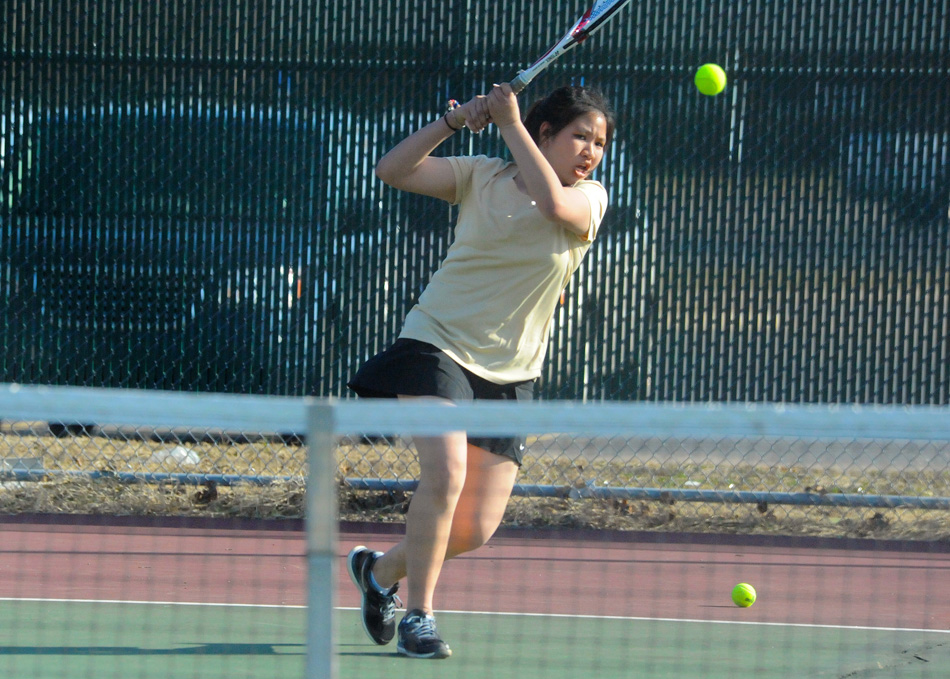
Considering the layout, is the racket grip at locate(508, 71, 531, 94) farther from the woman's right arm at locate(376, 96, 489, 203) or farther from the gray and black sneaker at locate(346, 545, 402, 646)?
the gray and black sneaker at locate(346, 545, 402, 646)

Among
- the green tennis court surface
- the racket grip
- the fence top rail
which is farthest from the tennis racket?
the fence top rail

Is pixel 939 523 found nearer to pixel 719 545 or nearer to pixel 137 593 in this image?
pixel 719 545

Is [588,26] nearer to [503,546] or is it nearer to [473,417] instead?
[473,417]

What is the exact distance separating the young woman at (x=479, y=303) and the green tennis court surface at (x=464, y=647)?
26 cm

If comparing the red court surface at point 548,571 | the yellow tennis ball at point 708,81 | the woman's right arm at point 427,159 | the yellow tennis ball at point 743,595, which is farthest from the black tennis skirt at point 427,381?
the yellow tennis ball at point 708,81

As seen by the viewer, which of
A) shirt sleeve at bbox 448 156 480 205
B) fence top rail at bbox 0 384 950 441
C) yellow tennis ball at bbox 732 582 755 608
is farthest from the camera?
yellow tennis ball at bbox 732 582 755 608

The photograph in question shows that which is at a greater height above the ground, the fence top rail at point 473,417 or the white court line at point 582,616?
the fence top rail at point 473,417

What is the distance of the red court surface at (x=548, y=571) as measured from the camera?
4164mm

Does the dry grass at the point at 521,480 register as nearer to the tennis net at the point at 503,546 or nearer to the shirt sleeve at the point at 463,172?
the tennis net at the point at 503,546

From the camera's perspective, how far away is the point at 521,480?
611cm

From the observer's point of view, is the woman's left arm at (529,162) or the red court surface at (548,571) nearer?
the woman's left arm at (529,162)

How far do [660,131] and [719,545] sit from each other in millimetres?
2228

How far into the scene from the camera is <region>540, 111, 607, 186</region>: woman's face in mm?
3230

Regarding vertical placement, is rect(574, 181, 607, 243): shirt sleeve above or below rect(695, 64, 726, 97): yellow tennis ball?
below
